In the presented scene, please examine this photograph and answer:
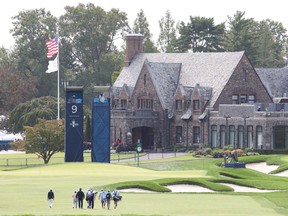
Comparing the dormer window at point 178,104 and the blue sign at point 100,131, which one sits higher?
the dormer window at point 178,104

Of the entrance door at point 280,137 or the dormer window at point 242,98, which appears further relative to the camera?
the dormer window at point 242,98

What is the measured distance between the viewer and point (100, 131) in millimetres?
110312

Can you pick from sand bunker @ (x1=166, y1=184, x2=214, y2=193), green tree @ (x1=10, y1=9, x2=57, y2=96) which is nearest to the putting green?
sand bunker @ (x1=166, y1=184, x2=214, y2=193)

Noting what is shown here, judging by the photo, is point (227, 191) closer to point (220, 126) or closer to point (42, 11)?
point (220, 126)

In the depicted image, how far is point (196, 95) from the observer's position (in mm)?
131875

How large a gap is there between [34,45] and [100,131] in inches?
2835

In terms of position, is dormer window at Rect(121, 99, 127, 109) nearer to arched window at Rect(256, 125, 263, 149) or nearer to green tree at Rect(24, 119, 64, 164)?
arched window at Rect(256, 125, 263, 149)

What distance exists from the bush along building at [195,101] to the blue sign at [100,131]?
19118 mm

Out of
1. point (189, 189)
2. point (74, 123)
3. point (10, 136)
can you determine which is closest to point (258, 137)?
point (74, 123)

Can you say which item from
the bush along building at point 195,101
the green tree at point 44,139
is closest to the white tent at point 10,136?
the bush along building at point 195,101

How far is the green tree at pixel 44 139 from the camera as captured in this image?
376 ft

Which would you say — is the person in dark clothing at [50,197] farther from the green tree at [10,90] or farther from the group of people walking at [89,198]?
the green tree at [10,90]

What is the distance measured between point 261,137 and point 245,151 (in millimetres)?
4050

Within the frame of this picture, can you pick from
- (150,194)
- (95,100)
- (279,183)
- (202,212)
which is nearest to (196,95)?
(95,100)
